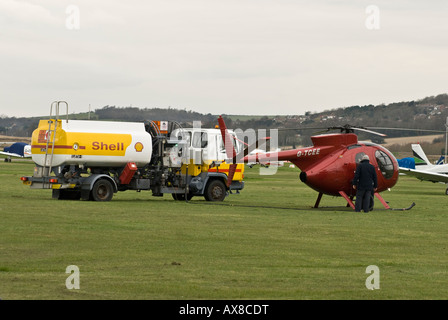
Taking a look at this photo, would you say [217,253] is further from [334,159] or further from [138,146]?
[138,146]

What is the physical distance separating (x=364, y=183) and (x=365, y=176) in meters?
0.25

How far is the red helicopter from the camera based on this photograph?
89.1 ft

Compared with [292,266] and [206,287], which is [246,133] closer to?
[292,266]

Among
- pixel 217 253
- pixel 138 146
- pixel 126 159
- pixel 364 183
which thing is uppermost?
pixel 138 146

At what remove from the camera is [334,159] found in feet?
89.8

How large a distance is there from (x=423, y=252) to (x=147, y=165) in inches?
646

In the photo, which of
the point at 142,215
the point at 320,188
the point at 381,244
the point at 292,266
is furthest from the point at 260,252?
the point at 320,188

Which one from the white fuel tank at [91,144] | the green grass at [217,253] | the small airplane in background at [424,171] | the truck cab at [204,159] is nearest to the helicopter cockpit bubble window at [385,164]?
the green grass at [217,253]

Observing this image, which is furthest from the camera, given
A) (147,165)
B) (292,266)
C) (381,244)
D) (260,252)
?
(147,165)

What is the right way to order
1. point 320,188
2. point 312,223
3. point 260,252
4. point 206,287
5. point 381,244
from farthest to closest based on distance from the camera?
point 320,188 < point 312,223 < point 381,244 < point 260,252 < point 206,287

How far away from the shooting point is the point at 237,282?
37.3ft

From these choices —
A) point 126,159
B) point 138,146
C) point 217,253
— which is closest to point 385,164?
point 138,146

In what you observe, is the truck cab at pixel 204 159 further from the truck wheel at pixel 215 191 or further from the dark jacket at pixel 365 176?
the dark jacket at pixel 365 176

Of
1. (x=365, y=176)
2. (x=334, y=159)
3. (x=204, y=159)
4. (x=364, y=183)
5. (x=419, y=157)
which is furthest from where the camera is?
(x=419, y=157)
